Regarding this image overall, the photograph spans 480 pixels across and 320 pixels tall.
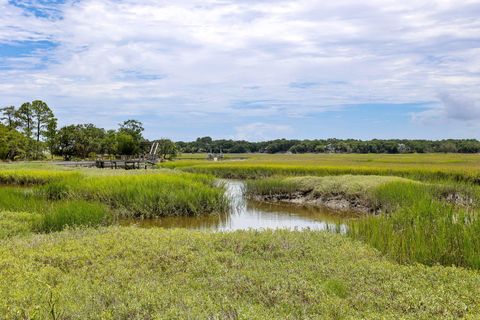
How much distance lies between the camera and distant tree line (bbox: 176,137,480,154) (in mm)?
92062

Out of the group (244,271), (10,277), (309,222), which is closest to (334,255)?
(244,271)

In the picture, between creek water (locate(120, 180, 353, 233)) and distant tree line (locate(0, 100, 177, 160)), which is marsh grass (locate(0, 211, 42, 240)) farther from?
distant tree line (locate(0, 100, 177, 160))

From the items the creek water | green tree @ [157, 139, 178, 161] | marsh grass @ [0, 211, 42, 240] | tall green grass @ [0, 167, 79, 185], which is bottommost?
the creek water

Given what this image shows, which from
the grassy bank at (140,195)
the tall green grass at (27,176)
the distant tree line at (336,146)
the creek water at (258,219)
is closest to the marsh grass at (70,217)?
the creek water at (258,219)

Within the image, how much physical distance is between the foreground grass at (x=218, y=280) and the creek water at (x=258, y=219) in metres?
5.95

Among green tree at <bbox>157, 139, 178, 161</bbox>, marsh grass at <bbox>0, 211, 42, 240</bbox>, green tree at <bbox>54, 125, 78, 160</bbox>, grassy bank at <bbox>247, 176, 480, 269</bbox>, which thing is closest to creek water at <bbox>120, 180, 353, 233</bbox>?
grassy bank at <bbox>247, 176, 480, 269</bbox>

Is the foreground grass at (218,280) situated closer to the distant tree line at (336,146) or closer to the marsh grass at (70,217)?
the marsh grass at (70,217)

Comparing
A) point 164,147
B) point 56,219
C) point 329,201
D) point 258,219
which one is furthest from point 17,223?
point 164,147

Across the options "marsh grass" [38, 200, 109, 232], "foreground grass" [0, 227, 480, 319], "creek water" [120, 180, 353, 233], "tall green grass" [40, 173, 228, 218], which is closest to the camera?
"foreground grass" [0, 227, 480, 319]

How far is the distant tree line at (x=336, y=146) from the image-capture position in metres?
92.1

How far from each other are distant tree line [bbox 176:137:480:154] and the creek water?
58.1 metres

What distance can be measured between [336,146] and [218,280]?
10241cm

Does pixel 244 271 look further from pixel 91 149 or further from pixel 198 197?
pixel 91 149

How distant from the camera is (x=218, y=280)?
6.59m
